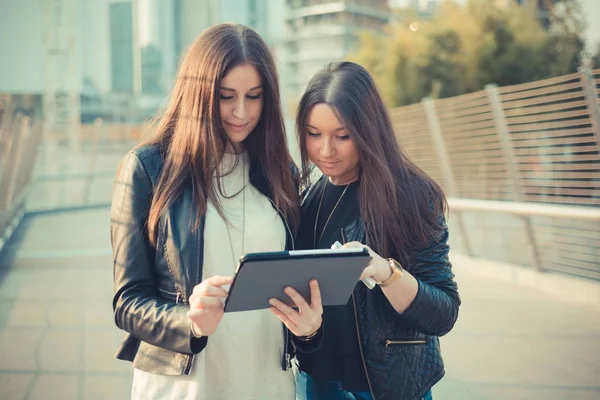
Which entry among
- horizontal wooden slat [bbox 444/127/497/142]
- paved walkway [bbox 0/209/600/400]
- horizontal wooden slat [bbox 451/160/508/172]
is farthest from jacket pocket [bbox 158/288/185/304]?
horizontal wooden slat [bbox 444/127/497/142]

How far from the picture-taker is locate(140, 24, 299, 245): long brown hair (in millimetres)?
1904

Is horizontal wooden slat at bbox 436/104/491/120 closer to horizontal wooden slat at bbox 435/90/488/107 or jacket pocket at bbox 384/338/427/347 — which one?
horizontal wooden slat at bbox 435/90/488/107

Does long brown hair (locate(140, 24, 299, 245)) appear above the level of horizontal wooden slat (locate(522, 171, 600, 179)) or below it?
above

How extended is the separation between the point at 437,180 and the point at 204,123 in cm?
773

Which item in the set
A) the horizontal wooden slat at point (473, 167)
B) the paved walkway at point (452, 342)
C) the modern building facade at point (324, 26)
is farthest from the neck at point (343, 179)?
the modern building facade at point (324, 26)

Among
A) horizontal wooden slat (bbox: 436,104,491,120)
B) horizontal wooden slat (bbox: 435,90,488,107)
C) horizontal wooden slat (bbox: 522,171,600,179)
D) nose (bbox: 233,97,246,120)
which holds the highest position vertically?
horizontal wooden slat (bbox: 435,90,488,107)

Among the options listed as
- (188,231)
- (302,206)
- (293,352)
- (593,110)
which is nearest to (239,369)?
(293,352)

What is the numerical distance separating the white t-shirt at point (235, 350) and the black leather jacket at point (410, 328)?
0.83 ft

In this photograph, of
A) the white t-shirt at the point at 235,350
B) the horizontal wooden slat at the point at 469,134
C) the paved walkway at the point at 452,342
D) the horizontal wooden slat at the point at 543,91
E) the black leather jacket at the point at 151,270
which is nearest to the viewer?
the black leather jacket at the point at 151,270

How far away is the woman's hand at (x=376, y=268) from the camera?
177 cm

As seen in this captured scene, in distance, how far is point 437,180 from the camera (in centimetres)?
941

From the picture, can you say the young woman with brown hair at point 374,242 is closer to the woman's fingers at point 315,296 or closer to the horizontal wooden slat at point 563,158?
the woman's fingers at point 315,296

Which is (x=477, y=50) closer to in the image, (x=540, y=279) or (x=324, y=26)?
(x=540, y=279)

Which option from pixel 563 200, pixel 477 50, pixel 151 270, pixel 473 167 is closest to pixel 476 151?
pixel 473 167
